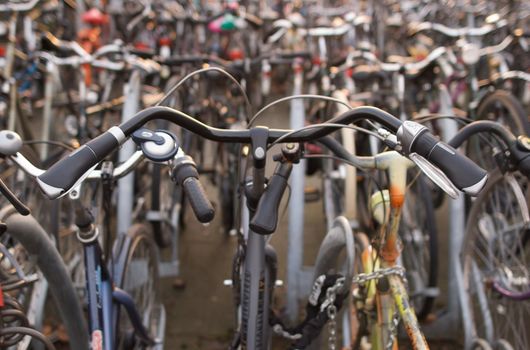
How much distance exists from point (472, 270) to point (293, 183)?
3.57 feet

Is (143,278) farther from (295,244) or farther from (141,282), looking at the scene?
(295,244)

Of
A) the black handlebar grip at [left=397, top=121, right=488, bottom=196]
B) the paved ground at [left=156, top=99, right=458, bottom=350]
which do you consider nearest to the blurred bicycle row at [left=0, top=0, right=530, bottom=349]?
the black handlebar grip at [left=397, top=121, right=488, bottom=196]

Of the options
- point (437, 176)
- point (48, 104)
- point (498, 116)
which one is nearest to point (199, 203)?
point (437, 176)

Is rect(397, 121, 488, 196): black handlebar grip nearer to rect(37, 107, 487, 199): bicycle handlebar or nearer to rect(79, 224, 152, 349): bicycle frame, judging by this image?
rect(37, 107, 487, 199): bicycle handlebar

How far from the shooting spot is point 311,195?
13.3 feet

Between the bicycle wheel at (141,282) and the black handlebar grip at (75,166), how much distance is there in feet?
3.28

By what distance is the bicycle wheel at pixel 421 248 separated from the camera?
2.94 metres

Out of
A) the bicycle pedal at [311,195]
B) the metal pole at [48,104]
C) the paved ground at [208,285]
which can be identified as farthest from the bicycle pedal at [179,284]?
the metal pole at [48,104]

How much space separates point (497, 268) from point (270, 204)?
1.62 m

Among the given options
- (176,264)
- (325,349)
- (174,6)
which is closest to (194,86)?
(176,264)

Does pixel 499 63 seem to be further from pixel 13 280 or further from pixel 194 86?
pixel 13 280

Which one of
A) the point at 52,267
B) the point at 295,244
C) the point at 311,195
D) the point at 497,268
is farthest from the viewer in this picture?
the point at 311,195

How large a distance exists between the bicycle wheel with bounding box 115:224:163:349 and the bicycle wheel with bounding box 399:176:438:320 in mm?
1457

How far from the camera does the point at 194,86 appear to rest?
404 cm
